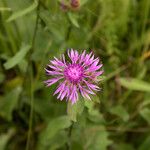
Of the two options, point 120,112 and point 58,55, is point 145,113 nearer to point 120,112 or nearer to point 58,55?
point 120,112

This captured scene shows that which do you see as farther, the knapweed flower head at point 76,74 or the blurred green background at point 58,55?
the blurred green background at point 58,55

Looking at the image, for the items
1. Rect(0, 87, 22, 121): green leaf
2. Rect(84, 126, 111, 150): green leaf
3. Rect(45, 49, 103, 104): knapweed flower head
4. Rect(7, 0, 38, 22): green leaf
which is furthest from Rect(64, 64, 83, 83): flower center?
Rect(0, 87, 22, 121): green leaf

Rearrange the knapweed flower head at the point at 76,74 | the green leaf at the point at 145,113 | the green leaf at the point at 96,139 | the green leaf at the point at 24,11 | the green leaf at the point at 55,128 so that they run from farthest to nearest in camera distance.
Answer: the green leaf at the point at 145,113, the green leaf at the point at 96,139, the green leaf at the point at 55,128, the green leaf at the point at 24,11, the knapweed flower head at the point at 76,74

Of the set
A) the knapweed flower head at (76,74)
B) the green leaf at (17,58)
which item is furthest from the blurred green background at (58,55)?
the knapweed flower head at (76,74)

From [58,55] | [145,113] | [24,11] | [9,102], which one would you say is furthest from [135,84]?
[24,11]

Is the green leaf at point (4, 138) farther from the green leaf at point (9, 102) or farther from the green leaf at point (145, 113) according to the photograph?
the green leaf at point (145, 113)

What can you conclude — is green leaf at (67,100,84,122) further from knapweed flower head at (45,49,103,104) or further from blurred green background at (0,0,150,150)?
blurred green background at (0,0,150,150)

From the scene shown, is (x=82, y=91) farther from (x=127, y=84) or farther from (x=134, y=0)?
(x=134, y=0)
